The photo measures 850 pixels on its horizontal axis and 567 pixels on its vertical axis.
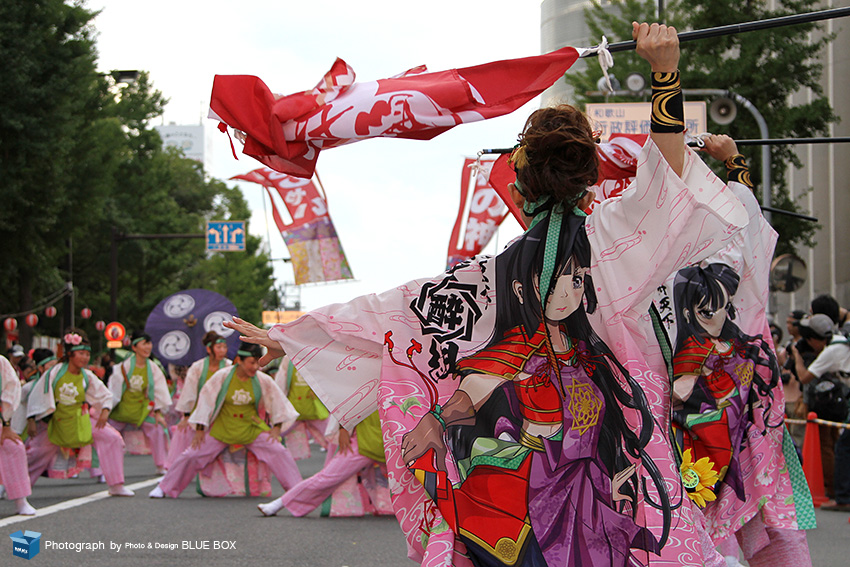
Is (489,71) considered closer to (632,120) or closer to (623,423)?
(623,423)

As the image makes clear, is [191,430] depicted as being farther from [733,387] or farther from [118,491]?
[733,387]

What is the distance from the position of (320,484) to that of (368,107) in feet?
18.1

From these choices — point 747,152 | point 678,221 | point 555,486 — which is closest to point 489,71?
point 678,221

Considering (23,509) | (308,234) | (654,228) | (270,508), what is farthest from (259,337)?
(308,234)

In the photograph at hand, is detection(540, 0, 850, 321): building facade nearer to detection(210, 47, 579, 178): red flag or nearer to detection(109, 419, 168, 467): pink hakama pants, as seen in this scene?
detection(109, 419, 168, 467): pink hakama pants

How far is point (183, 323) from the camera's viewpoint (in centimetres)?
1458

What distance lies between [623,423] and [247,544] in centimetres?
461

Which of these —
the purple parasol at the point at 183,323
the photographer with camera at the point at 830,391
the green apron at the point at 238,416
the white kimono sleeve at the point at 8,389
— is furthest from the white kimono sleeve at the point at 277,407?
the photographer with camera at the point at 830,391

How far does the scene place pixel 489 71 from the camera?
3811 mm

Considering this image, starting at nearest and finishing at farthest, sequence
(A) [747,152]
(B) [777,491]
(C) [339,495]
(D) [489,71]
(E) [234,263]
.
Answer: (D) [489,71]
(B) [777,491]
(C) [339,495]
(A) [747,152]
(E) [234,263]

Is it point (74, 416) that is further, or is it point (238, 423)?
point (74, 416)

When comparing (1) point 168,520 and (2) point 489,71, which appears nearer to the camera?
(2) point 489,71

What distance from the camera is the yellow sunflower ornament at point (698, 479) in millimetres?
3629

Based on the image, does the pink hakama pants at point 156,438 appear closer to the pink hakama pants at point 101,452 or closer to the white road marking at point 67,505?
the white road marking at point 67,505
